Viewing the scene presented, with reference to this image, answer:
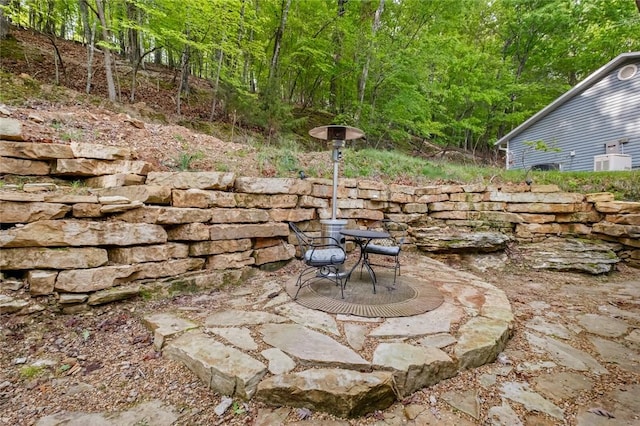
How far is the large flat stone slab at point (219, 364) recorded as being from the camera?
160cm

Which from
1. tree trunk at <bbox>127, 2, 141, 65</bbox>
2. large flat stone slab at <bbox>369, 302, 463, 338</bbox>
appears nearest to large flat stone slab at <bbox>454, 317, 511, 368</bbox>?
large flat stone slab at <bbox>369, 302, 463, 338</bbox>

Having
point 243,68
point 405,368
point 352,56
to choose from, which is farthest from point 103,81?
point 405,368

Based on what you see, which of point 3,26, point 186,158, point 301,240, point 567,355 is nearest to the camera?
point 567,355

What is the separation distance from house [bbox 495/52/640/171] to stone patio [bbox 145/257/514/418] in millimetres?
7967

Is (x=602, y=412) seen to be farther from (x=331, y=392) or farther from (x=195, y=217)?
(x=195, y=217)

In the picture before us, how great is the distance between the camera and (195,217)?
304 cm

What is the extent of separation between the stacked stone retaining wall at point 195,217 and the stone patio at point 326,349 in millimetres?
751

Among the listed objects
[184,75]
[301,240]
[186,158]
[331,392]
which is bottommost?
[331,392]

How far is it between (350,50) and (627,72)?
912 cm

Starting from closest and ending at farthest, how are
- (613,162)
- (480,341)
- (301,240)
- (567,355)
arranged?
(480,341)
(567,355)
(301,240)
(613,162)

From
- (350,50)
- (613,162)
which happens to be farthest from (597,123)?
(350,50)

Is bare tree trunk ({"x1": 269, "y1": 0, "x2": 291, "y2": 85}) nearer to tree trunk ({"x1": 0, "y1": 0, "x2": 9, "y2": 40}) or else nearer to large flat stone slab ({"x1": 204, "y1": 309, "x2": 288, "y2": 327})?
tree trunk ({"x1": 0, "y1": 0, "x2": 9, "y2": 40})

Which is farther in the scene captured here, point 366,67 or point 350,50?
point 350,50

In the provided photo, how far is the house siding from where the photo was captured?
30.2 ft
